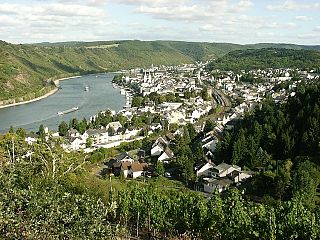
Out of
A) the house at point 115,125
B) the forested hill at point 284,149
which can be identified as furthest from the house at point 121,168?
the house at point 115,125

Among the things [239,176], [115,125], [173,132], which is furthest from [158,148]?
[115,125]

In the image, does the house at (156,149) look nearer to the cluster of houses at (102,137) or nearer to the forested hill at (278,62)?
the cluster of houses at (102,137)

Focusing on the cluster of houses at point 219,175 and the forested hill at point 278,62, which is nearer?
the cluster of houses at point 219,175

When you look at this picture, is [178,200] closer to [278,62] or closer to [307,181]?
[307,181]

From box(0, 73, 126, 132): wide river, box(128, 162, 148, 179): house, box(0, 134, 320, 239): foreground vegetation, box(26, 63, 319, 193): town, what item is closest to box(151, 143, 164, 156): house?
box(26, 63, 319, 193): town

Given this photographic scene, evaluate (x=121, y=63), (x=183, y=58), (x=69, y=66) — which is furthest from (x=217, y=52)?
(x=69, y=66)

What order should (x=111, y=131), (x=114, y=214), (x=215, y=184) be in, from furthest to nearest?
1. (x=111, y=131)
2. (x=215, y=184)
3. (x=114, y=214)

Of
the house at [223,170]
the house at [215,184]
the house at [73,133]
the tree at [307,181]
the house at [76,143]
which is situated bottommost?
the house at [76,143]
